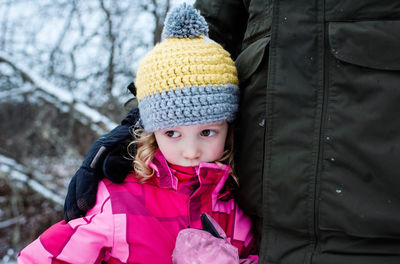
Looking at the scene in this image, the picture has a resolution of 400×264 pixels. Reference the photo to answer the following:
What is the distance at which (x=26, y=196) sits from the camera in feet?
18.2

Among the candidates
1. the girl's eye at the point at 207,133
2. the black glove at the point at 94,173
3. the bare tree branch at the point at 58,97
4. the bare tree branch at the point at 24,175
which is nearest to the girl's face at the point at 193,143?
the girl's eye at the point at 207,133

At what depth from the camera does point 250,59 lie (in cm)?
120

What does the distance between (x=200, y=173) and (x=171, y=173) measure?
0.46 feet

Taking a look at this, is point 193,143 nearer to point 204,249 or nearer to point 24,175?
point 204,249

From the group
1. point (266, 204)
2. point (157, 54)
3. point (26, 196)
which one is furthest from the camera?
point (26, 196)

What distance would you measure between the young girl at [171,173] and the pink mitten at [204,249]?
1.5 inches

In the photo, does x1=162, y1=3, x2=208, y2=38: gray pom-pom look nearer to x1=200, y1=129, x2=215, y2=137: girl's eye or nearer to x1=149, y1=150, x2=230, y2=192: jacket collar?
x1=200, y1=129, x2=215, y2=137: girl's eye

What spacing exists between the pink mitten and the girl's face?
0.30 m

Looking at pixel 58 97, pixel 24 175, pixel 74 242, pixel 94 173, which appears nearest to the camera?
pixel 74 242

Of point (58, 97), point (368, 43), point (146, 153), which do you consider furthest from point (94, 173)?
point (58, 97)

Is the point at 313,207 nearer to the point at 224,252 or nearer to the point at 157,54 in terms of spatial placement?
the point at 224,252

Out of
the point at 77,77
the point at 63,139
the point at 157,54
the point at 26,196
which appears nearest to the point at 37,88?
→ the point at 77,77

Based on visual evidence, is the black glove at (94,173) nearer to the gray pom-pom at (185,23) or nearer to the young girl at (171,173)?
the young girl at (171,173)

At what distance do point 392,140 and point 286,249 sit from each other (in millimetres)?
471
